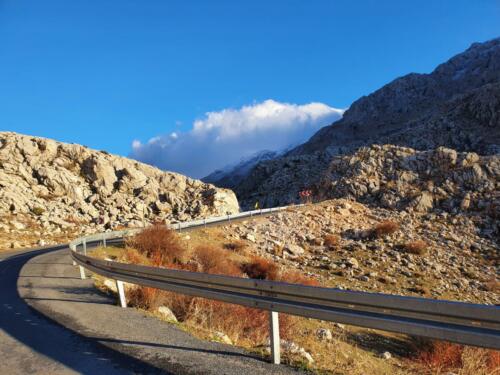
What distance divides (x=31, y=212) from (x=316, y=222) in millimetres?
23879

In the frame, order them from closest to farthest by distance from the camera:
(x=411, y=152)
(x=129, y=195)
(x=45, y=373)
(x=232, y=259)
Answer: (x=45, y=373), (x=232, y=259), (x=129, y=195), (x=411, y=152)

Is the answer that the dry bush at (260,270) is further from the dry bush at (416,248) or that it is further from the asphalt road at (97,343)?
the dry bush at (416,248)

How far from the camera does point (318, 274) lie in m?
19.6

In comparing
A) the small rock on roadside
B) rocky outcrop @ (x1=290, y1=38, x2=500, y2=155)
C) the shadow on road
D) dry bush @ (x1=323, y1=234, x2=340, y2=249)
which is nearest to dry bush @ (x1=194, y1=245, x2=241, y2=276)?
the small rock on roadside

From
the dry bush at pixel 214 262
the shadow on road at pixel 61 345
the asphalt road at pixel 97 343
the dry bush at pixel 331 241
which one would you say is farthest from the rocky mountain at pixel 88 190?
the shadow on road at pixel 61 345

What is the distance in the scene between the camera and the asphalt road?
4.87 metres

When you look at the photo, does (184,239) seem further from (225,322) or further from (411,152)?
(411,152)

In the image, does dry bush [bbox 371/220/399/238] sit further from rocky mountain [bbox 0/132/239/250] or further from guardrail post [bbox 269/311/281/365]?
guardrail post [bbox 269/311/281/365]

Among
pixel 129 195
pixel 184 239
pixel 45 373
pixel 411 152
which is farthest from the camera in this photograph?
pixel 411 152

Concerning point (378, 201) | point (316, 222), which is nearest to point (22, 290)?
point (316, 222)

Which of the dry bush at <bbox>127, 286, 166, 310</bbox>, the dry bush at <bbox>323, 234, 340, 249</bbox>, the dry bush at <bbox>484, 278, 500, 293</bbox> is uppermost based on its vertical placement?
the dry bush at <bbox>127, 286, 166, 310</bbox>

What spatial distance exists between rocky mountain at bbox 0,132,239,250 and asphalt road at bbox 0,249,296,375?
2385cm

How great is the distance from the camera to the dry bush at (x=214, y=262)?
1548 cm

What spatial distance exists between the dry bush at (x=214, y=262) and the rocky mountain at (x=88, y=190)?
17.0 m
